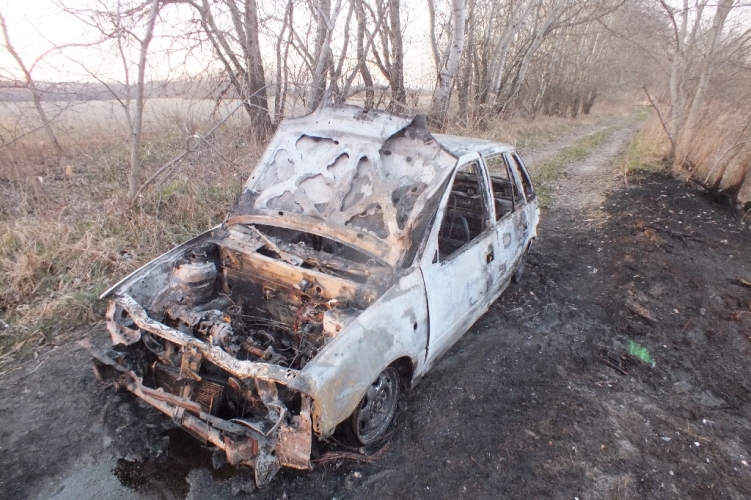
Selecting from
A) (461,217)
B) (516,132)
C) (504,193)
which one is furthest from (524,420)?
(516,132)

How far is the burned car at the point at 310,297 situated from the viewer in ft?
7.55

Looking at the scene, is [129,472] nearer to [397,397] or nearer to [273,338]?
[273,338]

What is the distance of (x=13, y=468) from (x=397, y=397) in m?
2.49

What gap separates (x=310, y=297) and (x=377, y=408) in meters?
0.89

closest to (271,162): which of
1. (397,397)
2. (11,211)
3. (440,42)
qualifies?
(397,397)

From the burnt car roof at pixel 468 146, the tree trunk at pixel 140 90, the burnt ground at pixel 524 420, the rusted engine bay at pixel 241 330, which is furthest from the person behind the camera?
the tree trunk at pixel 140 90

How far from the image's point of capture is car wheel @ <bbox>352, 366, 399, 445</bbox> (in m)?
2.68

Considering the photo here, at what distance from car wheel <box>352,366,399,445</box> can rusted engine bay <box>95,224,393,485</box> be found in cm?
45

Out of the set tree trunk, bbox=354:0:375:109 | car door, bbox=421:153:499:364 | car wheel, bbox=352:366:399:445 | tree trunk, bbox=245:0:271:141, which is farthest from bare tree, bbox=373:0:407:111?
car wheel, bbox=352:366:399:445

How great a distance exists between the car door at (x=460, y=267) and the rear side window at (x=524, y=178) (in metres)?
0.66

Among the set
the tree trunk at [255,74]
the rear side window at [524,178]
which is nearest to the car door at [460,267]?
the rear side window at [524,178]

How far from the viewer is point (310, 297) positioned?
2990 mm

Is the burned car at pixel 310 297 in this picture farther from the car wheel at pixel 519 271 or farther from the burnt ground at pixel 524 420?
the car wheel at pixel 519 271

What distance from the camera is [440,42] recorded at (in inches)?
578
